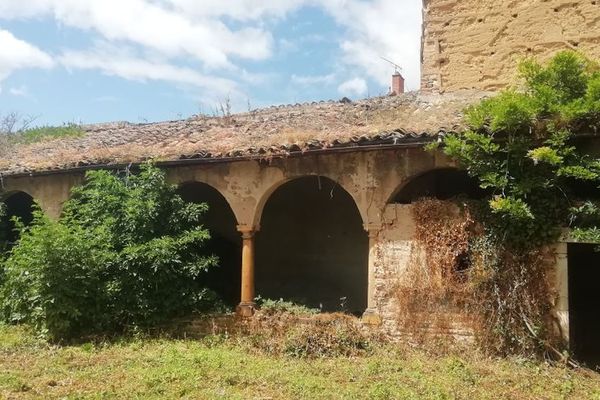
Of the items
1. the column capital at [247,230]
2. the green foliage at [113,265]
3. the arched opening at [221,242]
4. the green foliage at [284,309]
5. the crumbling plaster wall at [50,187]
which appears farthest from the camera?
the crumbling plaster wall at [50,187]

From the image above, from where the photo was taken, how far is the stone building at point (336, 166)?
998 centimetres

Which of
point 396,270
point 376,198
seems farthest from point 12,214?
point 396,270

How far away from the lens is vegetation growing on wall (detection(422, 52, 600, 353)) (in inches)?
328

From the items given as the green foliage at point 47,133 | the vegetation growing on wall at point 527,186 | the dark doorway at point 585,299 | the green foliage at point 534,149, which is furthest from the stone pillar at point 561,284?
the green foliage at point 47,133

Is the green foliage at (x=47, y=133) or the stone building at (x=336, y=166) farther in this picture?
the green foliage at (x=47, y=133)

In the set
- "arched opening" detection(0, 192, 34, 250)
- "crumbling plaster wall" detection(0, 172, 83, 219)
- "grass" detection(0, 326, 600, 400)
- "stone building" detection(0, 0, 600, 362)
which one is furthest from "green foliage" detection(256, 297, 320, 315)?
"arched opening" detection(0, 192, 34, 250)

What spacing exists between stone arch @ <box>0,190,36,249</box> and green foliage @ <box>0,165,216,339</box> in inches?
128

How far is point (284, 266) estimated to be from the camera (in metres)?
15.0

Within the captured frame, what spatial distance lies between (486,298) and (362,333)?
2151mm

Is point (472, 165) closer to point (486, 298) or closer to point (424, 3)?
point (486, 298)

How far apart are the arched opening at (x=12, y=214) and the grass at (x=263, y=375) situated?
5.13 m

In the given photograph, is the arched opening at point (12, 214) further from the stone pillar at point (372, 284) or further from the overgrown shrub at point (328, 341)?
the stone pillar at point (372, 284)

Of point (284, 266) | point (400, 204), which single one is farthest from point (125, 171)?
point (400, 204)

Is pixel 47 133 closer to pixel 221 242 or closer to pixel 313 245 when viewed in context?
pixel 221 242
